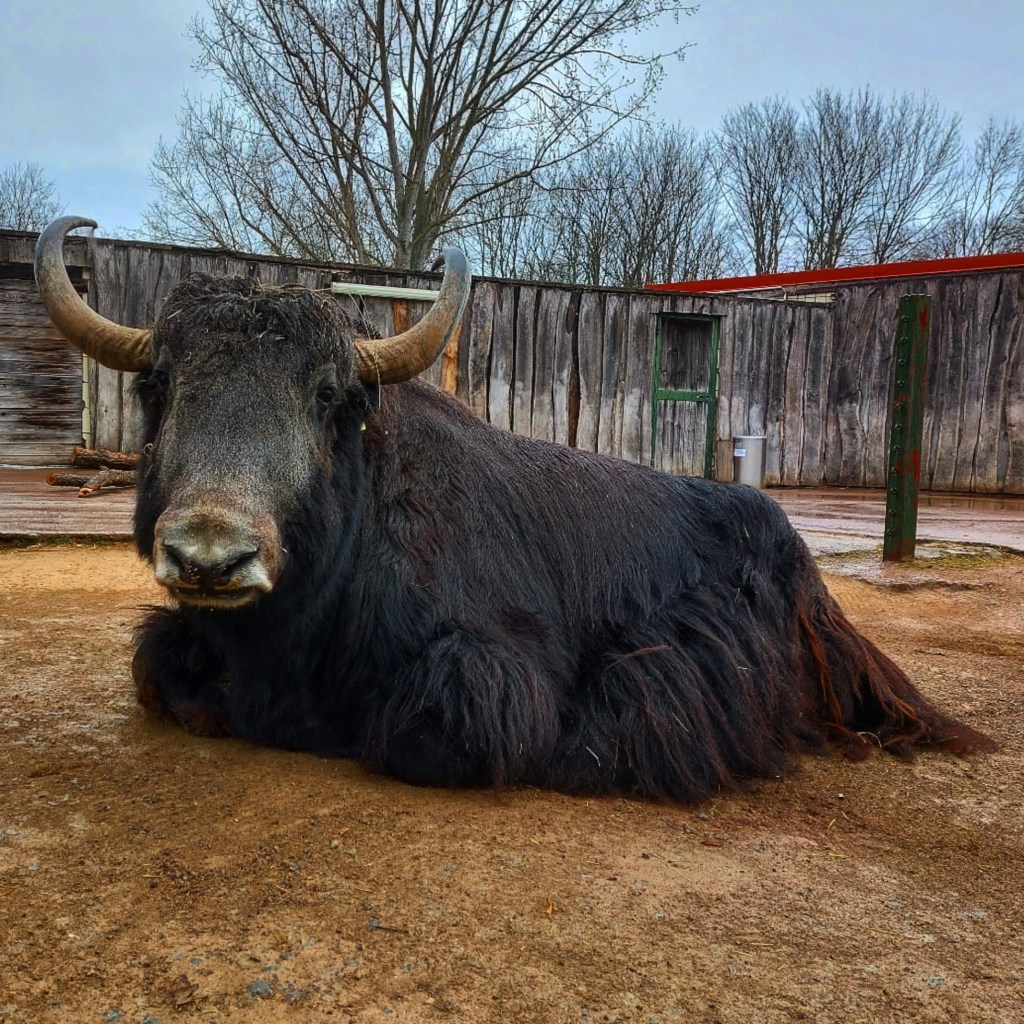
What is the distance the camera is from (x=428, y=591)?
126 inches

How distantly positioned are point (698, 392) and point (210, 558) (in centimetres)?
1292

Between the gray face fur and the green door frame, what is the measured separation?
11107 mm

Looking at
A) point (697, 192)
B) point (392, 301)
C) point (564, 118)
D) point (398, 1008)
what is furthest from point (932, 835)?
point (697, 192)

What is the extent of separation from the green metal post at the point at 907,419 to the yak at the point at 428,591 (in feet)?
11.8

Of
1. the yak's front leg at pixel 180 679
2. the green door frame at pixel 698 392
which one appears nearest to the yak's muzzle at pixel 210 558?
the yak's front leg at pixel 180 679

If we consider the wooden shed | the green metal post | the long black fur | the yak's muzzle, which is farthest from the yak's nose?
the wooden shed

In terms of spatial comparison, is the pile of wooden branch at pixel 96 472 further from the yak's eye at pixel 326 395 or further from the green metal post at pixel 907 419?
the green metal post at pixel 907 419

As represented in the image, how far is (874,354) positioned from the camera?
608 inches

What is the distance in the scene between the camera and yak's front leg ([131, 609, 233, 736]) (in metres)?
3.24

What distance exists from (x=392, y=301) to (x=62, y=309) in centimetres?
828

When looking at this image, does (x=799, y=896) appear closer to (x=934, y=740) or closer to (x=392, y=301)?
(x=934, y=740)

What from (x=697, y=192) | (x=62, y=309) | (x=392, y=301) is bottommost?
(x=62, y=309)

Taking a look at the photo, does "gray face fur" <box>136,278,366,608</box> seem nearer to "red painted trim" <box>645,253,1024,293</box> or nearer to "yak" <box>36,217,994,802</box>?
"yak" <box>36,217,994,802</box>

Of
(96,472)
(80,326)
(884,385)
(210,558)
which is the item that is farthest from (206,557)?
(884,385)
